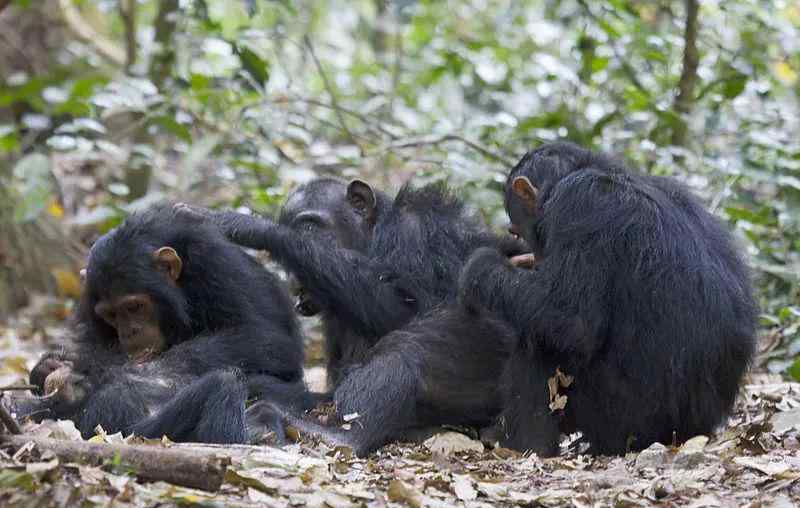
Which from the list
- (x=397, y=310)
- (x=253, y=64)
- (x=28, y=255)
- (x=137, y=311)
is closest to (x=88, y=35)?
(x=28, y=255)

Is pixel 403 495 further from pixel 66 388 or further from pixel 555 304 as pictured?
pixel 66 388

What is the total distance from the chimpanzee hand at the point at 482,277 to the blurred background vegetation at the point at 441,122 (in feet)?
5.61

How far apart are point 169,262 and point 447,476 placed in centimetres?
227

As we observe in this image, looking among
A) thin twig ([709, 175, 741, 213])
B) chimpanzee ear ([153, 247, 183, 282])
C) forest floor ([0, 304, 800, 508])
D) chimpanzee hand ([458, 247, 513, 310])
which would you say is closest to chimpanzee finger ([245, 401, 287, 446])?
forest floor ([0, 304, 800, 508])

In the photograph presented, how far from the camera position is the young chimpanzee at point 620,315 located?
18.1 feet

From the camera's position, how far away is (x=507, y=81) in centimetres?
1093

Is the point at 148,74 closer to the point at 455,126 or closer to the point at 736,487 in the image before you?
the point at 455,126

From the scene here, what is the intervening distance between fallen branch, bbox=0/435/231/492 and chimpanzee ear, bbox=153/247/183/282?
2.15 m

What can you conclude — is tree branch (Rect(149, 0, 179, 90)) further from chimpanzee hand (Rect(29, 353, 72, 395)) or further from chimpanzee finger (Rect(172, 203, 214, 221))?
chimpanzee hand (Rect(29, 353, 72, 395))

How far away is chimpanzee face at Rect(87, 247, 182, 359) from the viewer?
20.1 feet

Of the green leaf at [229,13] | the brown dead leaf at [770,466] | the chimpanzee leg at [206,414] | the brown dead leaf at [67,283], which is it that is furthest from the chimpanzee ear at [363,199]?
the green leaf at [229,13]

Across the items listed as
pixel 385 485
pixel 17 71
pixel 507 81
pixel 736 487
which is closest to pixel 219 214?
pixel 385 485

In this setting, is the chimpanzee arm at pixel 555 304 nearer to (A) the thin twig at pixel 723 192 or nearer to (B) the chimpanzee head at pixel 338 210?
(B) the chimpanzee head at pixel 338 210

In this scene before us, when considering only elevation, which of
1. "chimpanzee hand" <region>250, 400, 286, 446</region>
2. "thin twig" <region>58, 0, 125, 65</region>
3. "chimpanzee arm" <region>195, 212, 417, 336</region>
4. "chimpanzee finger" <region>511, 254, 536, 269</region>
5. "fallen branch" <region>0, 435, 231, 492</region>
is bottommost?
"chimpanzee hand" <region>250, 400, 286, 446</region>
